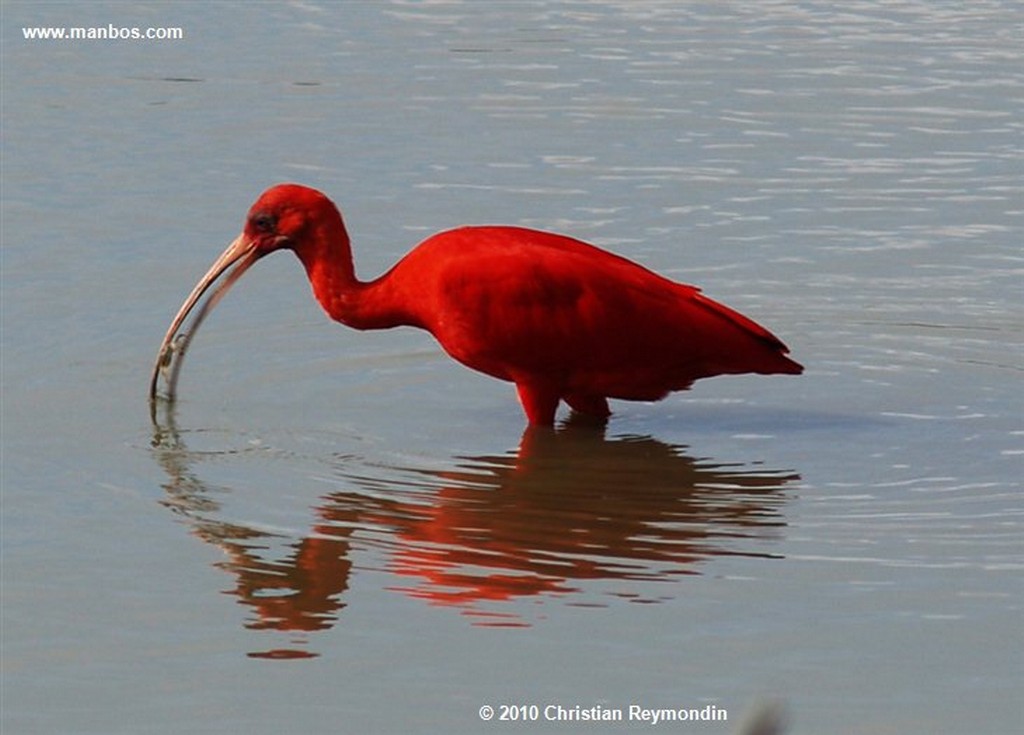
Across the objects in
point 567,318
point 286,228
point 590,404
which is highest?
point 286,228

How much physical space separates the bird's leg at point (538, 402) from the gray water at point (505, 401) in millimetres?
103

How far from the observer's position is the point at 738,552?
7.96 metres

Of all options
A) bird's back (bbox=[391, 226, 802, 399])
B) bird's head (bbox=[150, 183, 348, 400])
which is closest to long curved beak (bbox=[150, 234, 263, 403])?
bird's head (bbox=[150, 183, 348, 400])

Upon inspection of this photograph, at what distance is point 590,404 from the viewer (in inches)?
385

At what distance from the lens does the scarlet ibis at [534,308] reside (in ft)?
30.3

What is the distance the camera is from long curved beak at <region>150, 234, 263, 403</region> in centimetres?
963

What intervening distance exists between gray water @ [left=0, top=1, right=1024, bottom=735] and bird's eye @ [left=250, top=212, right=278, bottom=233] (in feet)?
2.26

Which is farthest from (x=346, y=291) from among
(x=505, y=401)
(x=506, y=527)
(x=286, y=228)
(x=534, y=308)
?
(x=506, y=527)

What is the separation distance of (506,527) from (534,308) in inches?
46.9

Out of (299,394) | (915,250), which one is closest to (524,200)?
(915,250)

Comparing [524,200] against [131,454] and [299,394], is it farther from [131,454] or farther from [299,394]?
[131,454]

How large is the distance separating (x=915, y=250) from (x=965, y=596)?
4691 mm

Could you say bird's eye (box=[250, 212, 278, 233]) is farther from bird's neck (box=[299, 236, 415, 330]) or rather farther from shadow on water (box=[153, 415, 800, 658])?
shadow on water (box=[153, 415, 800, 658])

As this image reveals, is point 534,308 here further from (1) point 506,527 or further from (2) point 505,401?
(1) point 506,527
